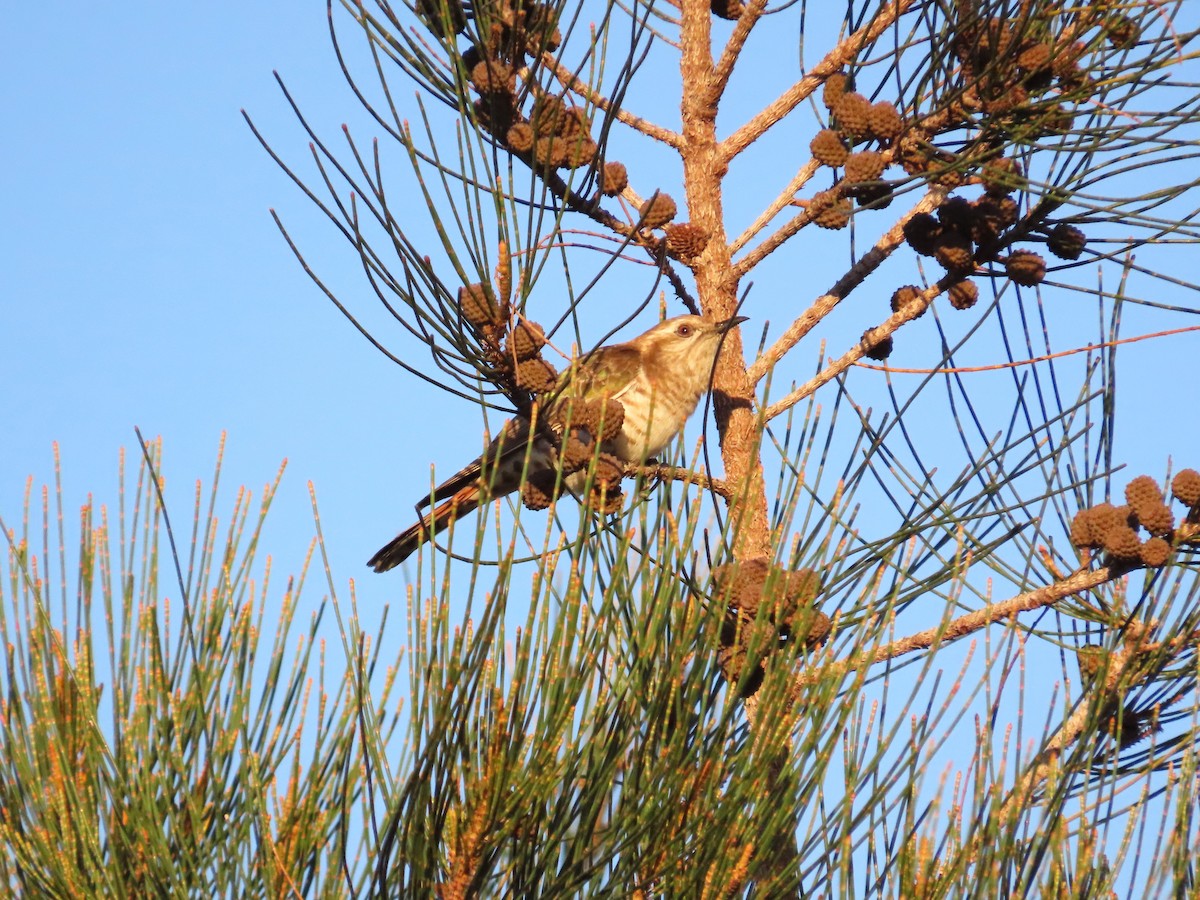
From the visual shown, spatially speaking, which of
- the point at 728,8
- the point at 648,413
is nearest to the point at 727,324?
the point at 728,8

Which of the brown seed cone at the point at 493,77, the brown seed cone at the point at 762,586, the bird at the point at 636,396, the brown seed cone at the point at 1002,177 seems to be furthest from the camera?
the bird at the point at 636,396

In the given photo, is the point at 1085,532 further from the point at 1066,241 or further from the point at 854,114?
the point at 854,114

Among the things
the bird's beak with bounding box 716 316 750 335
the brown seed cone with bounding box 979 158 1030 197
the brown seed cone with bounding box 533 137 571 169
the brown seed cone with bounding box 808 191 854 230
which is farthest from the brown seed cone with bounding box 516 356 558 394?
the brown seed cone with bounding box 979 158 1030 197

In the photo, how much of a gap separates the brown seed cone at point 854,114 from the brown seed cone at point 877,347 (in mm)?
597

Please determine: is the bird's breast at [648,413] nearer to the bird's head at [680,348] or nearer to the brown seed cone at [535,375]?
the bird's head at [680,348]

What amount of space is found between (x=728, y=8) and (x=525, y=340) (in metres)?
1.65

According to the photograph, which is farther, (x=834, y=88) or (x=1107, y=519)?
(x=834, y=88)

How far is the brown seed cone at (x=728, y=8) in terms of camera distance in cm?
425

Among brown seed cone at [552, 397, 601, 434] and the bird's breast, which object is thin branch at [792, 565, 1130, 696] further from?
the bird's breast

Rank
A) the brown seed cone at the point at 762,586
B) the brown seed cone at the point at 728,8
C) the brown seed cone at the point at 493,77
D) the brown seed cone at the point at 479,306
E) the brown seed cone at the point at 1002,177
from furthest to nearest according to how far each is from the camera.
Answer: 1. the brown seed cone at the point at 728,8
2. the brown seed cone at the point at 493,77
3. the brown seed cone at the point at 1002,177
4. the brown seed cone at the point at 479,306
5. the brown seed cone at the point at 762,586

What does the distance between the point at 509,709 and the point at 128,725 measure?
81 cm

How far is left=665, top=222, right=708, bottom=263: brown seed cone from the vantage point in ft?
12.6

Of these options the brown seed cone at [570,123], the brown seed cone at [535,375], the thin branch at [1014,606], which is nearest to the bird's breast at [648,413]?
the brown seed cone at [570,123]

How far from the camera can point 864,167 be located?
11.8 ft
